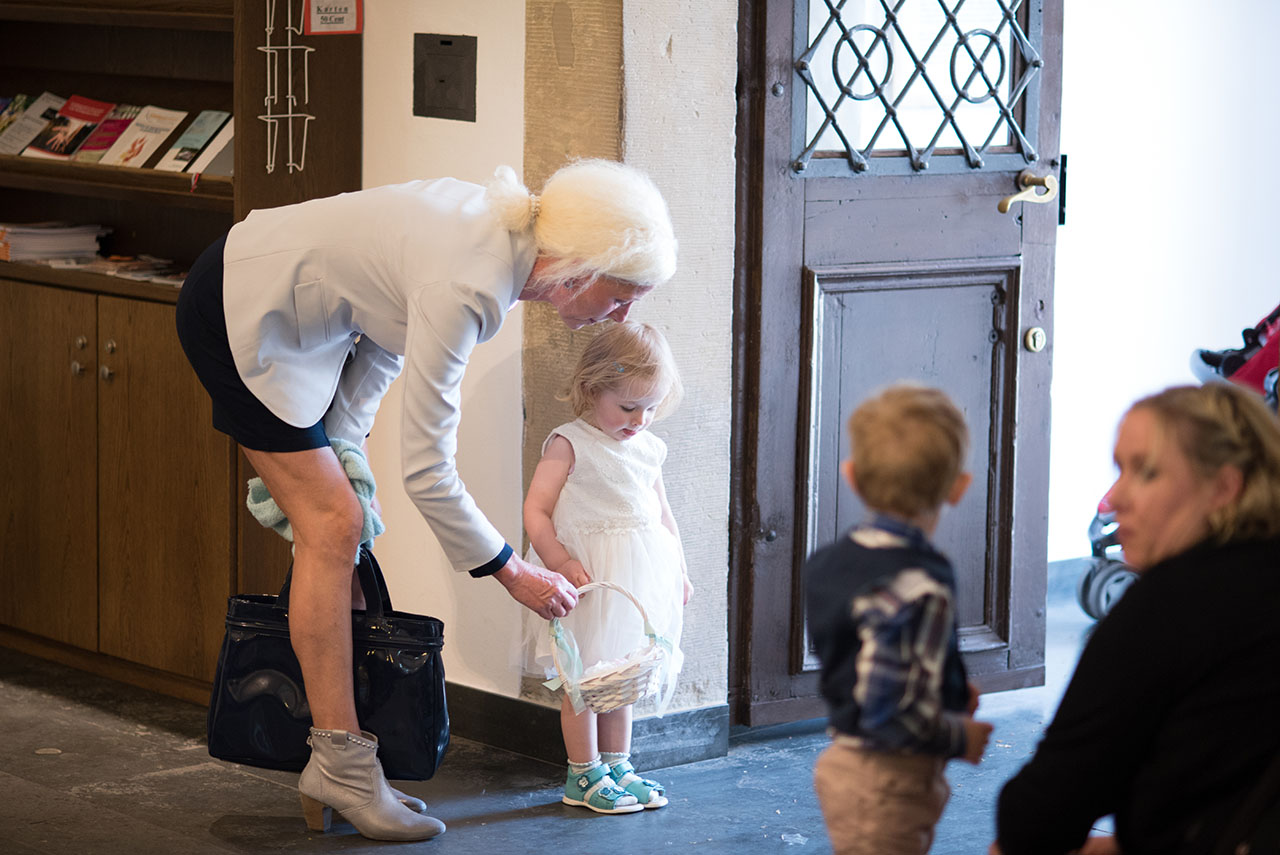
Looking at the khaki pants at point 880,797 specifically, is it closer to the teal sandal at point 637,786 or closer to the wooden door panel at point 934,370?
the teal sandal at point 637,786

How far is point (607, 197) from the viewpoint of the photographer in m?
2.80

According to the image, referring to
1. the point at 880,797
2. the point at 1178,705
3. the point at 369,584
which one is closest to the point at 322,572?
the point at 369,584

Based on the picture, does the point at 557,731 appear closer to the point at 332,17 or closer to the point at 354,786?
the point at 354,786

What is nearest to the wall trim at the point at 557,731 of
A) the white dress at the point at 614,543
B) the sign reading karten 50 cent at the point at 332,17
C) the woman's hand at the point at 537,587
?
the white dress at the point at 614,543

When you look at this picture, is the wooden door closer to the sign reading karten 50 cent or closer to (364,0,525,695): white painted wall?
(364,0,525,695): white painted wall

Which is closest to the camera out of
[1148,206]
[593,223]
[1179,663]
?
[1179,663]

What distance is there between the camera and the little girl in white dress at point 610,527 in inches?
127

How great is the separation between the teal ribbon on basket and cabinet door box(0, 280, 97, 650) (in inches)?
61.7

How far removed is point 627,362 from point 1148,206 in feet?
8.37

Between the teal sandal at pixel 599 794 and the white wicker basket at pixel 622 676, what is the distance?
218mm

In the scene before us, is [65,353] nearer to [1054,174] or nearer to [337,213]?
[337,213]

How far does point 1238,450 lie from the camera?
5.95 feet

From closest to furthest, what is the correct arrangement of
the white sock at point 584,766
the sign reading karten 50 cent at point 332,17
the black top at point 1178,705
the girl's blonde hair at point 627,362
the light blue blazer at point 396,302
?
the black top at point 1178,705 < the light blue blazer at point 396,302 < the girl's blonde hair at point 627,362 < the white sock at point 584,766 < the sign reading karten 50 cent at point 332,17

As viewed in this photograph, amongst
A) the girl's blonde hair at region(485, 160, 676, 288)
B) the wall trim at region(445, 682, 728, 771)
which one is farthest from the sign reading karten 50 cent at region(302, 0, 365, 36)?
the wall trim at region(445, 682, 728, 771)
